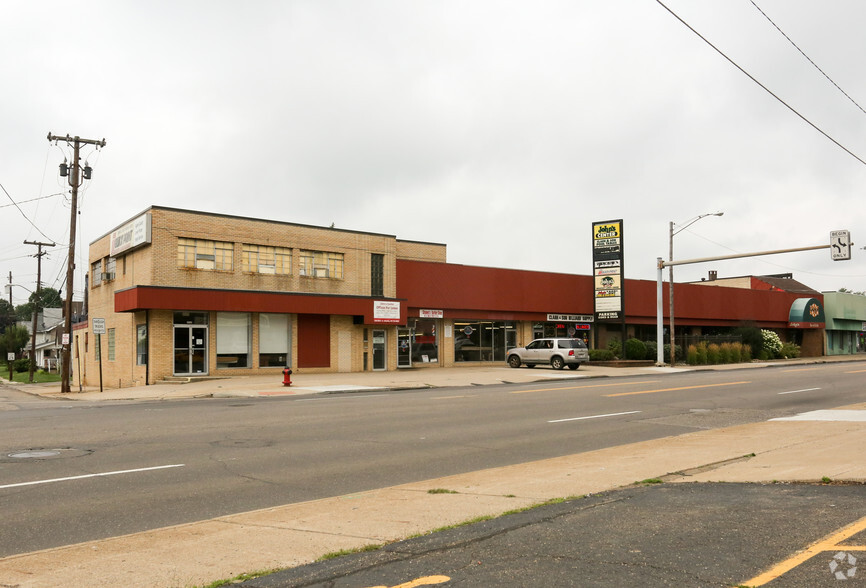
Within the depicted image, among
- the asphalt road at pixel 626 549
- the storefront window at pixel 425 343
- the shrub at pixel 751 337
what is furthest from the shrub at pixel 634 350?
the asphalt road at pixel 626 549

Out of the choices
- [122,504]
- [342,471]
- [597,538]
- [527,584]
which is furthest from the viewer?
[342,471]

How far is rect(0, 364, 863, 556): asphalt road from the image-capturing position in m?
7.73

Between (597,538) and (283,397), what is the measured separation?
17.7 meters

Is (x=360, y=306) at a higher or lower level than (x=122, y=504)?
higher

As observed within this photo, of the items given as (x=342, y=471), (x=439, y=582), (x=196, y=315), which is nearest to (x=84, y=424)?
(x=342, y=471)

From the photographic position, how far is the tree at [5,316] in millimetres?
119787

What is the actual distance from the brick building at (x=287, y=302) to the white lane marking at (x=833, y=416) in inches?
868

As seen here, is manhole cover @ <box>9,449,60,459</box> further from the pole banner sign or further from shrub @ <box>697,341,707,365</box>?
shrub @ <box>697,341,707,365</box>

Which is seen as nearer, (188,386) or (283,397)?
(283,397)

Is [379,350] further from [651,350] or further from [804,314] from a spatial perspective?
[804,314]

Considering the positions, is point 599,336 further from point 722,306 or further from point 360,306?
point 360,306

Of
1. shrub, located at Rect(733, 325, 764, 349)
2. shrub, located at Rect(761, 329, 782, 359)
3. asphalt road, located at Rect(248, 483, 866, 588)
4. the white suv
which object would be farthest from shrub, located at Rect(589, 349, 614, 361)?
asphalt road, located at Rect(248, 483, 866, 588)

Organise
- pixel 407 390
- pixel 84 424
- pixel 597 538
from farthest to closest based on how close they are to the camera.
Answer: pixel 407 390 → pixel 84 424 → pixel 597 538

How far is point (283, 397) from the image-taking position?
22.4 m
